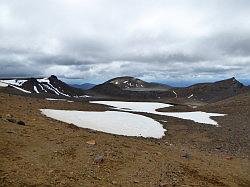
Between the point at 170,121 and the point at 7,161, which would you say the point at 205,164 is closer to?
the point at 7,161

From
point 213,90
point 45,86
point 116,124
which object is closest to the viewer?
point 116,124

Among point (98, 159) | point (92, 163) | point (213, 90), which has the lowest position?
point (92, 163)

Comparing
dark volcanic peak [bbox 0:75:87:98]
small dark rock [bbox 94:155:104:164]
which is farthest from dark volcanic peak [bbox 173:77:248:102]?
small dark rock [bbox 94:155:104:164]

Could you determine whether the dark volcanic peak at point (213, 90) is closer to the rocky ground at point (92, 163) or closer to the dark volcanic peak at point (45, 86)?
the dark volcanic peak at point (45, 86)

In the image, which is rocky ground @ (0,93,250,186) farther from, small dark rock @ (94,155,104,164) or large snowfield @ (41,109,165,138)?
large snowfield @ (41,109,165,138)

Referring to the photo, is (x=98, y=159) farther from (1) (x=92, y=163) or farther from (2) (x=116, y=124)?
(2) (x=116, y=124)

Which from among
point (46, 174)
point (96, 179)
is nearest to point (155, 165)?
point (96, 179)

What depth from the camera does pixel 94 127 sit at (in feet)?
109

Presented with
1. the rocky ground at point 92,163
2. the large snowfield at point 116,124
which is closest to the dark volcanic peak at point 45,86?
the large snowfield at point 116,124

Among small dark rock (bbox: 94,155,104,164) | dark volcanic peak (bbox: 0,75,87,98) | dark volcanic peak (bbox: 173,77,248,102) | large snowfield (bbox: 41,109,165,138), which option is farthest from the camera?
dark volcanic peak (bbox: 173,77,248,102)

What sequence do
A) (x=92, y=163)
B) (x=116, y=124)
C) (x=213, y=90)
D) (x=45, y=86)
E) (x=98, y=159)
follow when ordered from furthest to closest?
(x=213, y=90) < (x=45, y=86) < (x=116, y=124) < (x=98, y=159) < (x=92, y=163)

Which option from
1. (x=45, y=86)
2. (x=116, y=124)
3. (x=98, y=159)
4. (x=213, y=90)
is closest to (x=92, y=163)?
(x=98, y=159)

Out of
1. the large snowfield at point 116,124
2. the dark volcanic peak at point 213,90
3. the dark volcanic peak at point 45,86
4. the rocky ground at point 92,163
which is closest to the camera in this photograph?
the rocky ground at point 92,163

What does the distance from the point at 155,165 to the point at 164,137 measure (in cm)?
1478
